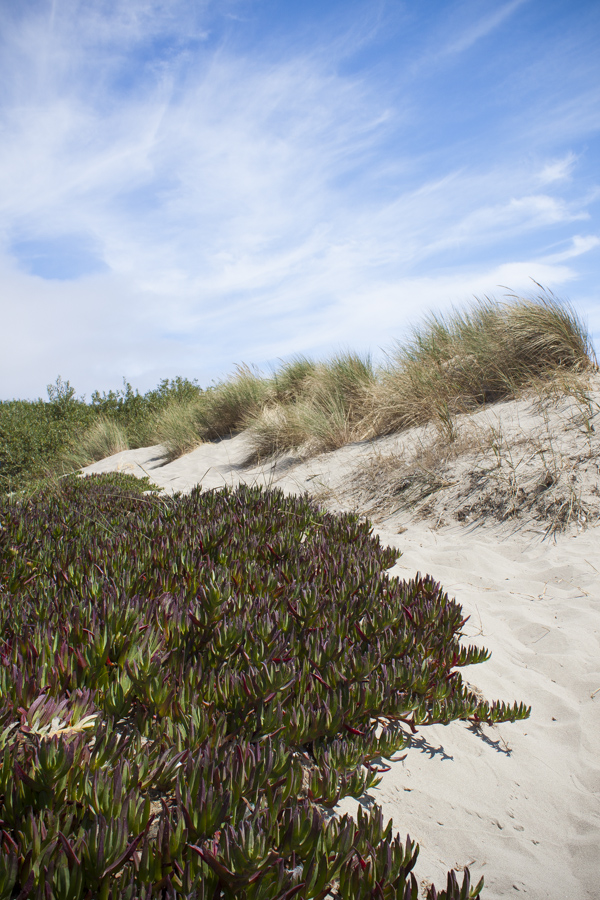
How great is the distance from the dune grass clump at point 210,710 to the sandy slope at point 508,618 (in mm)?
220

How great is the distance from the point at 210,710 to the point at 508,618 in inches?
107

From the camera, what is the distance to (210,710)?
1.91 meters

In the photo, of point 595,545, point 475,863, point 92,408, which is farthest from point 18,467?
point 475,863

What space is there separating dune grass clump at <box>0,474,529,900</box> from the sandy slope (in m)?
0.22

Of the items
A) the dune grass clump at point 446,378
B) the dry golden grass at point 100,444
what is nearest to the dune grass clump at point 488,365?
the dune grass clump at point 446,378

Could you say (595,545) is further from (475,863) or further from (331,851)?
(331,851)

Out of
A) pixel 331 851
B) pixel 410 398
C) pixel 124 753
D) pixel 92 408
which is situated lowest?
pixel 331 851

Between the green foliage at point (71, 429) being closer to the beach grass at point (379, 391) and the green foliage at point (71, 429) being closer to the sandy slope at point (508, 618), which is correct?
the beach grass at point (379, 391)

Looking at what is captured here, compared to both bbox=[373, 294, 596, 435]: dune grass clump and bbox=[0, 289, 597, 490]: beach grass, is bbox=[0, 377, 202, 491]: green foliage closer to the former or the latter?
bbox=[0, 289, 597, 490]: beach grass

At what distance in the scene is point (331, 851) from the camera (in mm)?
1460

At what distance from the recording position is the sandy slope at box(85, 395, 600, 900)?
1962 millimetres

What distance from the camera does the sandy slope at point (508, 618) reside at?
1.96 metres

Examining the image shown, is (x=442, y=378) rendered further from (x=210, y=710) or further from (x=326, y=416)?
(x=210, y=710)

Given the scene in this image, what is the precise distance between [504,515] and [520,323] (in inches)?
191
